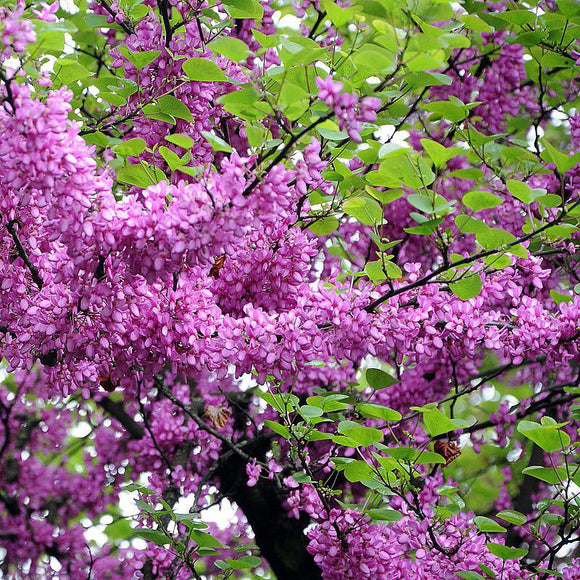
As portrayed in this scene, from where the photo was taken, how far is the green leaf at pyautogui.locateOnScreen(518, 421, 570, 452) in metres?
2.39

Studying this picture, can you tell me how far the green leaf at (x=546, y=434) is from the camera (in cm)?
239

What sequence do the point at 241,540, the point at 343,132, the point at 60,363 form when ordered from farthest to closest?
the point at 241,540 → the point at 60,363 → the point at 343,132

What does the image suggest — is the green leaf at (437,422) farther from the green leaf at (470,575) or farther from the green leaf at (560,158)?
the green leaf at (560,158)

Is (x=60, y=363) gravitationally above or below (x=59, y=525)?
below

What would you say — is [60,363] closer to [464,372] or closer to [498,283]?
[498,283]

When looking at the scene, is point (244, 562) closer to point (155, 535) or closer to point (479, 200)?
point (155, 535)

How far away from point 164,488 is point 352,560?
5.82ft

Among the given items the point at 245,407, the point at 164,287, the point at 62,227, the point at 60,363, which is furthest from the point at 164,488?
the point at 62,227

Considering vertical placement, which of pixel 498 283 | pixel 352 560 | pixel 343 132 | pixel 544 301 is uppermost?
pixel 544 301

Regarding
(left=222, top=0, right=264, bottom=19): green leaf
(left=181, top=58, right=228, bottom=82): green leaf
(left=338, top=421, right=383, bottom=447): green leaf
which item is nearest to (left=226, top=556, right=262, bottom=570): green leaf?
(left=338, top=421, right=383, bottom=447): green leaf

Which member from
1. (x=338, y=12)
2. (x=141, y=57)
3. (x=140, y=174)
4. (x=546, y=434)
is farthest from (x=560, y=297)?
(x=141, y=57)

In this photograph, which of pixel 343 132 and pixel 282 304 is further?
pixel 282 304

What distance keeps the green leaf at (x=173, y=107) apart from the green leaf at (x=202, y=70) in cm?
10

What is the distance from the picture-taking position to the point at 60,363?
254 cm
